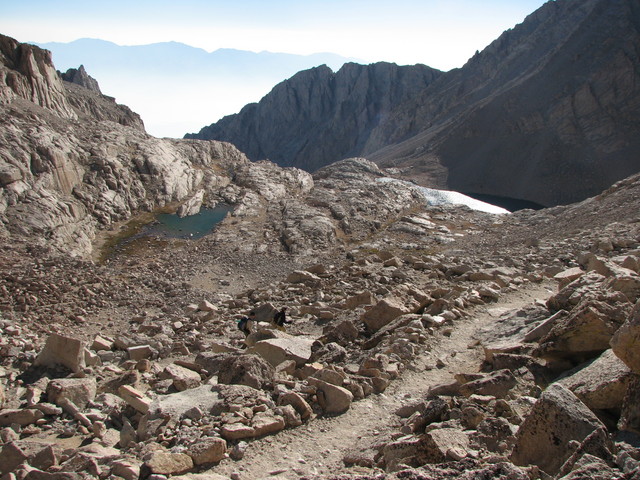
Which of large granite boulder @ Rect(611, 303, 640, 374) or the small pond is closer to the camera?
large granite boulder @ Rect(611, 303, 640, 374)

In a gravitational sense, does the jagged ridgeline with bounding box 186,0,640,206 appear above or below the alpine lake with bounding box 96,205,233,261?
above

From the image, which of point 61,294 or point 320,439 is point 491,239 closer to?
point 61,294

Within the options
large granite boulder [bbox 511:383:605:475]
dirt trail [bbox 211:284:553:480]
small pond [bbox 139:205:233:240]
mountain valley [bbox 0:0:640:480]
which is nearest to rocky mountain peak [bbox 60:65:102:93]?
mountain valley [bbox 0:0:640:480]

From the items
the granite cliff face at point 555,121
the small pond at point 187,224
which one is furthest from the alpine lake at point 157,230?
the granite cliff face at point 555,121

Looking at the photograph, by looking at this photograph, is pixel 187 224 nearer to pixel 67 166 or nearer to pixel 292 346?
pixel 67 166

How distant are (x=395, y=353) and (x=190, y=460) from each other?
638 centimetres

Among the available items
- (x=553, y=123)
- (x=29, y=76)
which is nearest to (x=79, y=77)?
(x=29, y=76)

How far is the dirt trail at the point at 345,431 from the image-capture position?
7531mm

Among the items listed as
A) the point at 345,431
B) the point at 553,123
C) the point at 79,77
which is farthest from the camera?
the point at 79,77

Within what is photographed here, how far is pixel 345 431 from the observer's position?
29.2 feet

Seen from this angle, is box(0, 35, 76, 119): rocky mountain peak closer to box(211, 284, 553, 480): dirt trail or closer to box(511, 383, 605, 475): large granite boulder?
box(211, 284, 553, 480): dirt trail

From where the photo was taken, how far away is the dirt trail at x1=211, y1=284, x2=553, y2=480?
24.7 ft

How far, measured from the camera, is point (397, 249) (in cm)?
4734

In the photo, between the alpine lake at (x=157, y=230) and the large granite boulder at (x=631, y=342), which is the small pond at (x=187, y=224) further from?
the large granite boulder at (x=631, y=342)
